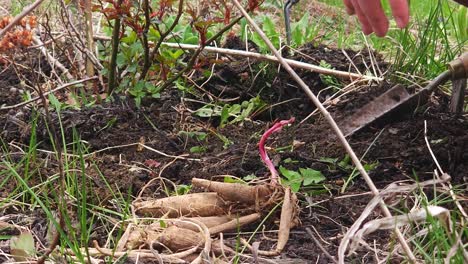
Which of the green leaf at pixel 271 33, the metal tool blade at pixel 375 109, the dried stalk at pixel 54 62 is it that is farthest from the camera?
the green leaf at pixel 271 33

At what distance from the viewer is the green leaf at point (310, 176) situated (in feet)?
6.88

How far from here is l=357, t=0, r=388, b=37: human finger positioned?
168cm

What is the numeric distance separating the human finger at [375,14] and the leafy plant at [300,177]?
20.6 inches

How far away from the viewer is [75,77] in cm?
309

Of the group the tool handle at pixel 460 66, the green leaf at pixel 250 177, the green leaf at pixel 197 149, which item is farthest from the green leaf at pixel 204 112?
the tool handle at pixel 460 66

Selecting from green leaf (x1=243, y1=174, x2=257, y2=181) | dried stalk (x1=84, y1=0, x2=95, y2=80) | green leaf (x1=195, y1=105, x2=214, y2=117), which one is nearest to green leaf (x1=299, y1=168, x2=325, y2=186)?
green leaf (x1=243, y1=174, x2=257, y2=181)

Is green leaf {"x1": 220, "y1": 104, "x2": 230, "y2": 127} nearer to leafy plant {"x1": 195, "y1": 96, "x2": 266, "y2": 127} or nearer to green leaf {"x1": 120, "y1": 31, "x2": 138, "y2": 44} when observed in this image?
leafy plant {"x1": 195, "y1": 96, "x2": 266, "y2": 127}

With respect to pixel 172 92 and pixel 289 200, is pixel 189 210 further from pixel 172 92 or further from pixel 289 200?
pixel 172 92

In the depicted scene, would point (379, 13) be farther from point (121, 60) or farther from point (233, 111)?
point (121, 60)

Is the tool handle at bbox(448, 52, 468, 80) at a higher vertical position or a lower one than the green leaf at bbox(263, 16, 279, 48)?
higher

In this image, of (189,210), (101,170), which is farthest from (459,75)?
(101,170)

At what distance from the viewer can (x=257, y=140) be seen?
2.46 meters

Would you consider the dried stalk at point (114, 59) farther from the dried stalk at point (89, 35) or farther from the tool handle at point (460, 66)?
the tool handle at point (460, 66)

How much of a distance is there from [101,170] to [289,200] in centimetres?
66
